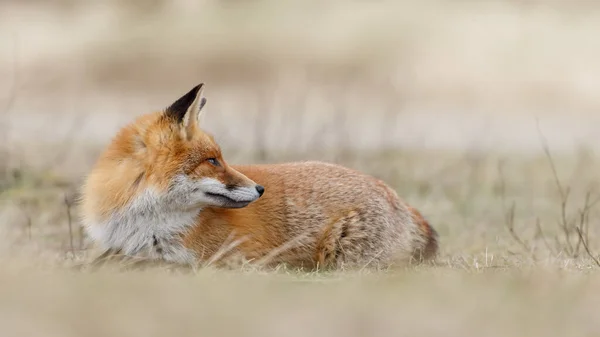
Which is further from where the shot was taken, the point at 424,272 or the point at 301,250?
the point at 301,250

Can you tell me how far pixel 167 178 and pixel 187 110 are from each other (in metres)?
0.65

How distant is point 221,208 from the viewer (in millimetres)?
8266

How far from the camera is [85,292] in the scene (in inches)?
211

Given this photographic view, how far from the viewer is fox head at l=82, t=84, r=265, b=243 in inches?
306

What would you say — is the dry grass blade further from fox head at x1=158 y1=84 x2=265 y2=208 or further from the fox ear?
the fox ear

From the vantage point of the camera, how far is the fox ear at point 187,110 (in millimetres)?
8000

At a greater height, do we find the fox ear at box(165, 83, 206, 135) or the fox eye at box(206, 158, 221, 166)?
the fox ear at box(165, 83, 206, 135)

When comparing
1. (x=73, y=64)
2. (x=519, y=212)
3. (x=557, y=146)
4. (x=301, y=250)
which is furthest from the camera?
(x=73, y=64)

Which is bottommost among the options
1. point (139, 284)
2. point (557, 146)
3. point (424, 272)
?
point (557, 146)

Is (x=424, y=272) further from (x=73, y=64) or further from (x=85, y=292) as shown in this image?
(x=73, y=64)

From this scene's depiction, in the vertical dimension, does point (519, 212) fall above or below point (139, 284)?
below

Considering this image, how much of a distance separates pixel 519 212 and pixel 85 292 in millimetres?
9055

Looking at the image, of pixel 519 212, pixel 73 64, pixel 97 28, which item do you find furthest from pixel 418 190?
pixel 97 28

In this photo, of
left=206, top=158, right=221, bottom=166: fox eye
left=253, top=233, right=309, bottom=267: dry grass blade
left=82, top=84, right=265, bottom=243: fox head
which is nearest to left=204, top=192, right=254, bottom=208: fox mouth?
left=82, top=84, right=265, bottom=243: fox head
